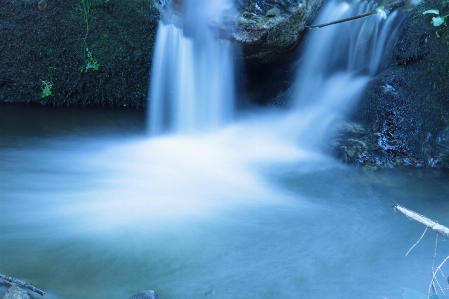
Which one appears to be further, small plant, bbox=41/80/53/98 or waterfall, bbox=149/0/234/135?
small plant, bbox=41/80/53/98

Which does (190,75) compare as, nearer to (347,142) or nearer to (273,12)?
(273,12)

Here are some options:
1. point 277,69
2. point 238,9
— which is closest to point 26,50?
point 238,9

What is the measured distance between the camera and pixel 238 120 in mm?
6129

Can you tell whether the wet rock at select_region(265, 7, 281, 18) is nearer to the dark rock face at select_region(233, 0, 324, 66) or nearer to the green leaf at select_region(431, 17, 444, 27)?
the dark rock face at select_region(233, 0, 324, 66)

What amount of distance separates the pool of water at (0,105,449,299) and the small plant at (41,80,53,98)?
539mm

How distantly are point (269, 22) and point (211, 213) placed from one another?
2424 mm

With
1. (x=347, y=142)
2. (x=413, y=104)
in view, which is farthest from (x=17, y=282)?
(x=413, y=104)

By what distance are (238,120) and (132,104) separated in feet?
5.17

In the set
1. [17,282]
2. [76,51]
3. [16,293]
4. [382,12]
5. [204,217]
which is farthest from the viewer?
[76,51]

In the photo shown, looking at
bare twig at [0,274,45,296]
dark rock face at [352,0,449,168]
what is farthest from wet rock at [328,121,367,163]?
bare twig at [0,274,45,296]

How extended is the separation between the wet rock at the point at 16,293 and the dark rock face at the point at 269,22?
3.59 metres

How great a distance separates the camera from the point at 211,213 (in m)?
3.88

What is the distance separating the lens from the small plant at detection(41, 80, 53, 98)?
610 cm

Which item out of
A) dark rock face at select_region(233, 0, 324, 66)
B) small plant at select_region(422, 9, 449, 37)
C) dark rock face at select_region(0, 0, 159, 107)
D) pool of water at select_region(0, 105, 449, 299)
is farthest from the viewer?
dark rock face at select_region(0, 0, 159, 107)
